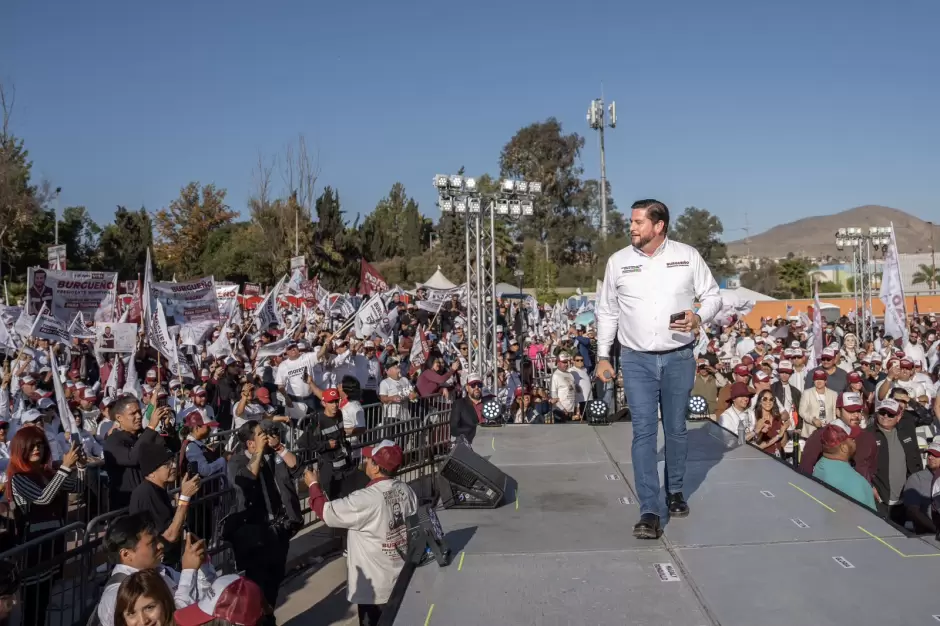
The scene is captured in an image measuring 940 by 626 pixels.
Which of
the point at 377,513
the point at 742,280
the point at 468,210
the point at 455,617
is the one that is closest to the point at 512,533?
the point at 377,513

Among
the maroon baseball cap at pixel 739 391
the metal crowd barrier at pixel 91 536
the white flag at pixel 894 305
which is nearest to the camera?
the metal crowd barrier at pixel 91 536

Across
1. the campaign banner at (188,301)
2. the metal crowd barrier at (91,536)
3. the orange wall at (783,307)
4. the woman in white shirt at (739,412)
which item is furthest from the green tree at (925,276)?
the metal crowd barrier at (91,536)

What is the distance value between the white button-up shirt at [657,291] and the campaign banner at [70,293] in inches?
506

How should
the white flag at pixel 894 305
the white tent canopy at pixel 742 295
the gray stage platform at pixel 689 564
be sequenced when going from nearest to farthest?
1. the gray stage platform at pixel 689 564
2. the white flag at pixel 894 305
3. the white tent canopy at pixel 742 295

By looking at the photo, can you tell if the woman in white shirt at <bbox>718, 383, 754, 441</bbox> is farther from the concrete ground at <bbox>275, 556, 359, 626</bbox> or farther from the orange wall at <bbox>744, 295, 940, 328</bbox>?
the orange wall at <bbox>744, 295, 940, 328</bbox>

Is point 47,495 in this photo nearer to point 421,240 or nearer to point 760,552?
point 760,552

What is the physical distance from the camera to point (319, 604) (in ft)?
25.8

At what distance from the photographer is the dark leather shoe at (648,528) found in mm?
4438

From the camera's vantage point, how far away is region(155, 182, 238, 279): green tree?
212 ft

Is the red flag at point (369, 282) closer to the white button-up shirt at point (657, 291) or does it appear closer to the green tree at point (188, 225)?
the white button-up shirt at point (657, 291)

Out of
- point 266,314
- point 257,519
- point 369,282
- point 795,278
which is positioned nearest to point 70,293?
point 266,314

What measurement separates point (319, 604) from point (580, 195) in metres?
65.2

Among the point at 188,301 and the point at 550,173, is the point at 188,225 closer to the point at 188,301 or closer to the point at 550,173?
the point at 550,173

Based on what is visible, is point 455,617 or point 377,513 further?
point 377,513
